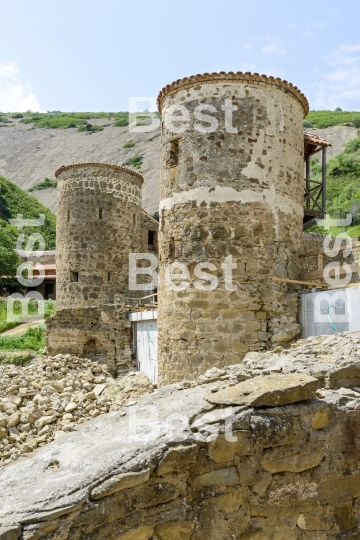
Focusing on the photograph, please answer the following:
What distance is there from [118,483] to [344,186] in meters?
46.5

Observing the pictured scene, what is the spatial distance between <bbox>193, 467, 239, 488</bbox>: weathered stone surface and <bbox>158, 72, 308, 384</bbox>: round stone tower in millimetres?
A: 5314

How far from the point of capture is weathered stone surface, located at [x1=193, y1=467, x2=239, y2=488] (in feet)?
10.4

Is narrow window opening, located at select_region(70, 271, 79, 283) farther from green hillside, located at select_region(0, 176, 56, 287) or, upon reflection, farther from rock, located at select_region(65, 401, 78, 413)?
green hillside, located at select_region(0, 176, 56, 287)

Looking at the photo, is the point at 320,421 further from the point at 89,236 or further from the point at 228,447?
the point at 89,236

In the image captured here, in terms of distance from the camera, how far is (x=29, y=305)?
2580 cm

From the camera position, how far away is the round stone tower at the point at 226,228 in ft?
28.6

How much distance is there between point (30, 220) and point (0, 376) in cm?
4088

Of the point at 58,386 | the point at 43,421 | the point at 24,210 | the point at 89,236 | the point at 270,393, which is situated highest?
the point at 24,210

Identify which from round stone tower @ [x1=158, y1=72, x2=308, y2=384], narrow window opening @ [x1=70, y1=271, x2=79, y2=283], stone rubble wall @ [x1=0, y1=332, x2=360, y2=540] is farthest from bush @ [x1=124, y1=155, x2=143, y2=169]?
stone rubble wall @ [x1=0, y1=332, x2=360, y2=540]

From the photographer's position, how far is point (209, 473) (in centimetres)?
320

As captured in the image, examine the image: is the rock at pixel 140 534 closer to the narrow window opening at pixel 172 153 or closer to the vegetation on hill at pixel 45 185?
the narrow window opening at pixel 172 153

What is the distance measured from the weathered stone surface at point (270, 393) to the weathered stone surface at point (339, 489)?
68cm

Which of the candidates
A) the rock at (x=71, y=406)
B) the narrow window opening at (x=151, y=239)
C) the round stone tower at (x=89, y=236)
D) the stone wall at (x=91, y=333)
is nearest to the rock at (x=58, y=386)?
the rock at (x=71, y=406)

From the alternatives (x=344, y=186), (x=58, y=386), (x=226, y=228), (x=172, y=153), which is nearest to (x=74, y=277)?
(x=58, y=386)
